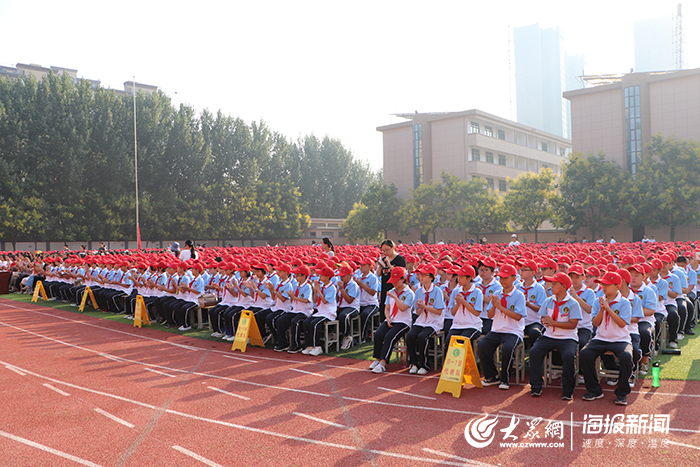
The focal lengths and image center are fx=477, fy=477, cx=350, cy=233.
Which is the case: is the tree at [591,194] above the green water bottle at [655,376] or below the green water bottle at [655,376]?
above

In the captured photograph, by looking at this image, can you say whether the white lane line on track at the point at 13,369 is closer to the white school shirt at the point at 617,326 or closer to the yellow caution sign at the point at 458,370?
the yellow caution sign at the point at 458,370

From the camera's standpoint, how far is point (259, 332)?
31.6 ft

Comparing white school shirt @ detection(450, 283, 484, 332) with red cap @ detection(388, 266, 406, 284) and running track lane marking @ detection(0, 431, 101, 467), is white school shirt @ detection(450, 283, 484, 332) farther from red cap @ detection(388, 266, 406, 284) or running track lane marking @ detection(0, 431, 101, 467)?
running track lane marking @ detection(0, 431, 101, 467)

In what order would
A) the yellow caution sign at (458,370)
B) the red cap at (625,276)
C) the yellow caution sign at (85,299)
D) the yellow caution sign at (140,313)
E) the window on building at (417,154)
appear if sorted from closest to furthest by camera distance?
the yellow caution sign at (458,370), the red cap at (625,276), the yellow caution sign at (140,313), the yellow caution sign at (85,299), the window on building at (417,154)

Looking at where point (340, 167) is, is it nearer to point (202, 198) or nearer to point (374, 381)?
point (202, 198)

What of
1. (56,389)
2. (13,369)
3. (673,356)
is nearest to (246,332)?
(56,389)

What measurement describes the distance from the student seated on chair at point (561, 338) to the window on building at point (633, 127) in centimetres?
3974

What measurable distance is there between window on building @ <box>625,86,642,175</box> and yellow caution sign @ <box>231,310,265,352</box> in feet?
132

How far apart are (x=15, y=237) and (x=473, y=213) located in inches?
1478

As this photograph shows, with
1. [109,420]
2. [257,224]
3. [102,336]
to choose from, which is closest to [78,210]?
[257,224]

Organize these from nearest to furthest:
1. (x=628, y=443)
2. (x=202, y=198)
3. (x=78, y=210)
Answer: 1. (x=628, y=443)
2. (x=78, y=210)
3. (x=202, y=198)

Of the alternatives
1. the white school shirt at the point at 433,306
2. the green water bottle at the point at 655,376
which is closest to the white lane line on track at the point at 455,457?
the white school shirt at the point at 433,306

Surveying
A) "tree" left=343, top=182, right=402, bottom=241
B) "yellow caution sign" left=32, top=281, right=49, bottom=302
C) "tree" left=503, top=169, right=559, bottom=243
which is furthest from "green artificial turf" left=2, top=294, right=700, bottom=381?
"tree" left=343, top=182, right=402, bottom=241

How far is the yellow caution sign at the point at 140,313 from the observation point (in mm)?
12359
